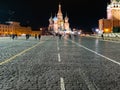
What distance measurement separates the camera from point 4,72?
1027cm

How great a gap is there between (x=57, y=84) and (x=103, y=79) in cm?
170

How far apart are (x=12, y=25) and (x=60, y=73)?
6902 inches

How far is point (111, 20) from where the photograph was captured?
170000 mm

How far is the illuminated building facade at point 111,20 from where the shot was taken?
556 feet

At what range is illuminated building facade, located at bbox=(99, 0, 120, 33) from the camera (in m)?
169

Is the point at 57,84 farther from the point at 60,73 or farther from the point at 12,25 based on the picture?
the point at 12,25

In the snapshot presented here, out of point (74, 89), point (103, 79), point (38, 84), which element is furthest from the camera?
point (103, 79)

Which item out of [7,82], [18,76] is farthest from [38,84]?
[18,76]

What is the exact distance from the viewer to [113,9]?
177 metres

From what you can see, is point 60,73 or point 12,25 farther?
point 12,25

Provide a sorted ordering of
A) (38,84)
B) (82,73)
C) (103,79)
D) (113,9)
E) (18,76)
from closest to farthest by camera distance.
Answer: (38,84), (103,79), (18,76), (82,73), (113,9)

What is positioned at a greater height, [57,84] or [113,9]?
[113,9]

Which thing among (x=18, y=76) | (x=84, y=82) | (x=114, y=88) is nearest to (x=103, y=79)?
(x=84, y=82)

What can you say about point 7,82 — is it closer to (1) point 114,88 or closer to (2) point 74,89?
(2) point 74,89
